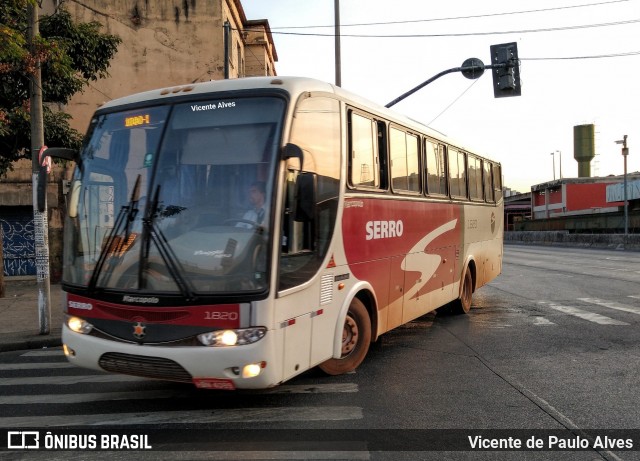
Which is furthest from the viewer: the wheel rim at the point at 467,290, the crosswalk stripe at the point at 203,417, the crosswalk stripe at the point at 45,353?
the wheel rim at the point at 467,290

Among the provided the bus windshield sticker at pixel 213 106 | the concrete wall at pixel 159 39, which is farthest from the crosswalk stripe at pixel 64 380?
the concrete wall at pixel 159 39

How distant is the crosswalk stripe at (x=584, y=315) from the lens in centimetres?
976

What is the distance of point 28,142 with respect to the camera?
40.7ft

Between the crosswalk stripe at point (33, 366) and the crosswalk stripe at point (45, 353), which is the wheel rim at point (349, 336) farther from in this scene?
the crosswalk stripe at point (45, 353)

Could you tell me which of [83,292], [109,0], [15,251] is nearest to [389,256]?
[83,292]

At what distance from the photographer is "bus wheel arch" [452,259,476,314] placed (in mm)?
10612

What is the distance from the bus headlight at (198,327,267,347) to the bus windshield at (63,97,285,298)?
0.33 metres

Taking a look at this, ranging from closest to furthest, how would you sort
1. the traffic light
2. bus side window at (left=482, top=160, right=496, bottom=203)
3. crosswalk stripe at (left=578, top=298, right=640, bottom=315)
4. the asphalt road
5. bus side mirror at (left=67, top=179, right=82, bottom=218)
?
the asphalt road
bus side mirror at (left=67, top=179, right=82, bottom=218)
crosswalk stripe at (left=578, top=298, right=640, bottom=315)
bus side window at (left=482, top=160, right=496, bottom=203)
the traffic light

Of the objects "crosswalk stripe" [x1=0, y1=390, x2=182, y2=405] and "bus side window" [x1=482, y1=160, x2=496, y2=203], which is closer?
"crosswalk stripe" [x1=0, y1=390, x2=182, y2=405]

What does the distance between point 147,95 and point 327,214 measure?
2.17 metres

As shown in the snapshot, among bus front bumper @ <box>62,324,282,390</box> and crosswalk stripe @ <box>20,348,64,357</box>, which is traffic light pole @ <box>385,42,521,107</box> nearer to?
crosswalk stripe @ <box>20,348,64,357</box>

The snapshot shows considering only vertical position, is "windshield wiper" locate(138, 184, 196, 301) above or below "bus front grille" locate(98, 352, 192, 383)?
above

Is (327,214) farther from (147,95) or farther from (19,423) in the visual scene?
(19,423)

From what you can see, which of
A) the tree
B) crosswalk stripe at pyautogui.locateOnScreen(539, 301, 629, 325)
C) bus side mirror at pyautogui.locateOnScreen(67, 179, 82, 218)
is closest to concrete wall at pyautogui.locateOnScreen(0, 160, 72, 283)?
the tree
